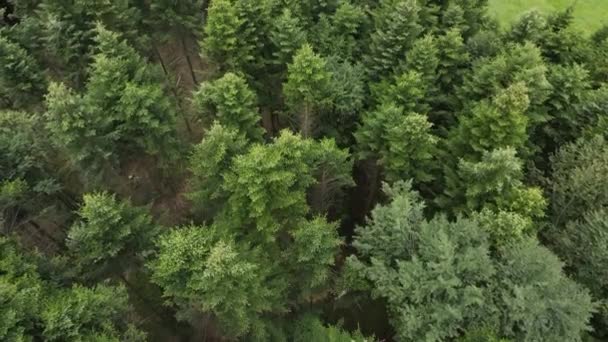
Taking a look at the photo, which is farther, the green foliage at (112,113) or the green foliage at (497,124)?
the green foliage at (112,113)

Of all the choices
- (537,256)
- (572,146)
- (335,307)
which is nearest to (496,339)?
(537,256)

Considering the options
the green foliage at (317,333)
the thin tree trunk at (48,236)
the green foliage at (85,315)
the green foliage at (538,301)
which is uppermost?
the green foliage at (538,301)

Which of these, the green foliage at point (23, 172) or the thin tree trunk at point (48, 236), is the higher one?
the green foliage at point (23, 172)

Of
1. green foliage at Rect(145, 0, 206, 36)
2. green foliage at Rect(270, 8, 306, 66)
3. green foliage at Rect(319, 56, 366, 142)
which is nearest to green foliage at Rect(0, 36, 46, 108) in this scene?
green foliage at Rect(145, 0, 206, 36)

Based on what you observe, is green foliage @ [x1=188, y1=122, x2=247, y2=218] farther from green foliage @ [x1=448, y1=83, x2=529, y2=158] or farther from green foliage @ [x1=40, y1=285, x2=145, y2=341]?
green foliage @ [x1=448, y1=83, x2=529, y2=158]

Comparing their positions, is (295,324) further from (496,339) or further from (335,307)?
(496,339)

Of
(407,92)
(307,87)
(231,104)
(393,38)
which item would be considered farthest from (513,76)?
(231,104)

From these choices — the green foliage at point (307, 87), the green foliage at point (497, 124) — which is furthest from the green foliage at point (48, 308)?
the green foliage at point (497, 124)

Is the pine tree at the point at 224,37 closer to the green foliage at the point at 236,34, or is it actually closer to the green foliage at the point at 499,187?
the green foliage at the point at 236,34
